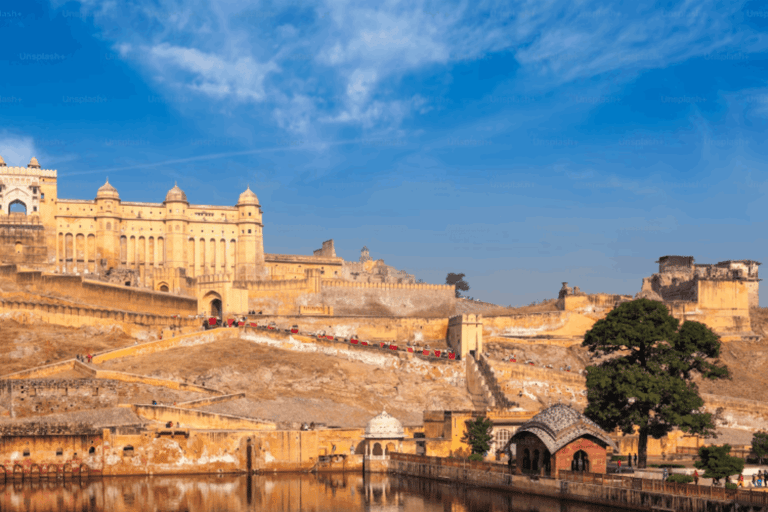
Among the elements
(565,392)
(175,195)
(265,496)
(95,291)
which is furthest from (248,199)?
(265,496)

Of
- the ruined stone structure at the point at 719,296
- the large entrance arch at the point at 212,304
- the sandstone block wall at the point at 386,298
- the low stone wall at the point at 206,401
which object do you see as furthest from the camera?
the sandstone block wall at the point at 386,298

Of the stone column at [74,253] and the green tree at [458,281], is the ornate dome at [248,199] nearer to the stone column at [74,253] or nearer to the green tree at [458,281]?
the stone column at [74,253]

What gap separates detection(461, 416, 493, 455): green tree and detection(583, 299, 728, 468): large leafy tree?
4554 mm

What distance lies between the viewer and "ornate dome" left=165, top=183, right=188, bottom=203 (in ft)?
254

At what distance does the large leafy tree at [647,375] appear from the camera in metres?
33.0

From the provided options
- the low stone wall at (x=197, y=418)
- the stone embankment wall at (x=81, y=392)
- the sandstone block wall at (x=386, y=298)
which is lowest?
the low stone wall at (x=197, y=418)

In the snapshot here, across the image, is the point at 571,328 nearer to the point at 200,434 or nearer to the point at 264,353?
the point at 264,353

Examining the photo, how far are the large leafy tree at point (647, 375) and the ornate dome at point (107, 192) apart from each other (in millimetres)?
51652

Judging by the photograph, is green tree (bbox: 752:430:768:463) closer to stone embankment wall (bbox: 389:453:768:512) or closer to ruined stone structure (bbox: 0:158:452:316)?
stone embankment wall (bbox: 389:453:768:512)

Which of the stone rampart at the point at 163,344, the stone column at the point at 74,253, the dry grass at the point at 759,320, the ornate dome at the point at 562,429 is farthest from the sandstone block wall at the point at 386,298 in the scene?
the ornate dome at the point at 562,429

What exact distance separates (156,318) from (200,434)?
21961 mm

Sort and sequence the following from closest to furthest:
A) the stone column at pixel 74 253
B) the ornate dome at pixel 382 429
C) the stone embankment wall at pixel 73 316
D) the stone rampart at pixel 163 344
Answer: the ornate dome at pixel 382 429, the stone rampart at pixel 163 344, the stone embankment wall at pixel 73 316, the stone column at pixel 74 253

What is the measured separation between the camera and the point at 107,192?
7519cm

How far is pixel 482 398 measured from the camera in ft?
151
